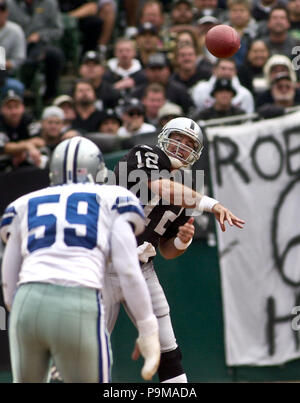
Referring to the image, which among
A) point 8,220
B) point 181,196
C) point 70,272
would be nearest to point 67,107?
point 181,196

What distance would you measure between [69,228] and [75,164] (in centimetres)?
42

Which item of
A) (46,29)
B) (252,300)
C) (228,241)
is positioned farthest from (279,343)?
(46,29)

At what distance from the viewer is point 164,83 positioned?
11.6 metres

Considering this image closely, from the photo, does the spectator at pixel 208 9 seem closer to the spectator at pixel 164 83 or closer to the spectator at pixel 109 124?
the spectator at pixel 164 83

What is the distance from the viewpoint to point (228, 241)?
10172 mm

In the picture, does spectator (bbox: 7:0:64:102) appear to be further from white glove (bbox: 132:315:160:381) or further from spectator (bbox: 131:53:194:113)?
white glove (bbox: 132:315:160:381)

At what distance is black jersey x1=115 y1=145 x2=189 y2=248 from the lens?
665 centimetres

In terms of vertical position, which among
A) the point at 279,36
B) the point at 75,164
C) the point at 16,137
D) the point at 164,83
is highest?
the point at 279,36

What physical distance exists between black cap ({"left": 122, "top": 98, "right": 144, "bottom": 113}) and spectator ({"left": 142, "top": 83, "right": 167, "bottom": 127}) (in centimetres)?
10

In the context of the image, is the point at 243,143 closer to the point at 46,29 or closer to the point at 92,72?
the point at 92,72

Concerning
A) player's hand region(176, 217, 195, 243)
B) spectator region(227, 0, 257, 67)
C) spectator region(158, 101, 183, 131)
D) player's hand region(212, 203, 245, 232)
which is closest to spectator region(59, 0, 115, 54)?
spectator region(227, 0, 257, 67)

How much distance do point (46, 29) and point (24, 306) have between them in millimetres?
8627

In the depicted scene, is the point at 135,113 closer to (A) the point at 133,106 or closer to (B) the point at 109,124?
(A) the point at 133,106

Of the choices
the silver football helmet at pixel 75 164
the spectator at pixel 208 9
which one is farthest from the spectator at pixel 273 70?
the silver football helmet at pixel 75 164
